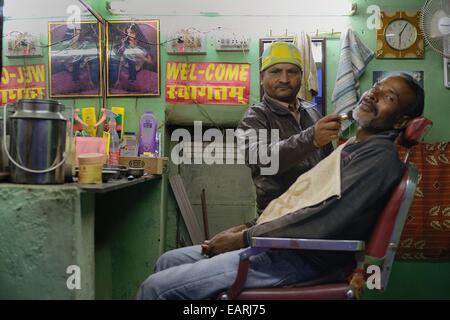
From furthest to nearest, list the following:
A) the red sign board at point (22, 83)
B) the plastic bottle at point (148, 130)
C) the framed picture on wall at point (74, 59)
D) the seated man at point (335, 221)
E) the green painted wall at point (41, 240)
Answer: the plastic bottle at point (148, 130) → the framed picture on wall at point (74, 59) → the red sign board at point (22, 83) → the seated man at point (335, 221) → the green painted wall at point (41, 240)

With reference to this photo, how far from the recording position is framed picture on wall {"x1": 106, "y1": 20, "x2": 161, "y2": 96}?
1664 millimetres

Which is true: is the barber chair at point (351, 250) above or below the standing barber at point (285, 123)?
below

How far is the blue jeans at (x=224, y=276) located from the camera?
116cm

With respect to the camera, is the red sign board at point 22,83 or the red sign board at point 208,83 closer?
the red sign board at point 22,83

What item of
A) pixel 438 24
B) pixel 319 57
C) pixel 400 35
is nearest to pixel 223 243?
pixel 319 57

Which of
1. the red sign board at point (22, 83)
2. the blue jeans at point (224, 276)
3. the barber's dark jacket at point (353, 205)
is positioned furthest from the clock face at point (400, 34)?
the red sign board at point (22, 83)

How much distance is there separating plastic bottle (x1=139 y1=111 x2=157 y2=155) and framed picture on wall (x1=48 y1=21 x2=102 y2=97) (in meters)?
0.27

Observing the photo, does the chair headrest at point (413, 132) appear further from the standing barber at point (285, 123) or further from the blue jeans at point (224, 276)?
the blue jeans at point (224, 276)

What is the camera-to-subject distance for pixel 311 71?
1549 mm

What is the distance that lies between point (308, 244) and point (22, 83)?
120 centimetres

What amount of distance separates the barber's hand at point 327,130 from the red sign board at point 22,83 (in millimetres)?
1102

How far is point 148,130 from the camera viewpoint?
67.1 inches

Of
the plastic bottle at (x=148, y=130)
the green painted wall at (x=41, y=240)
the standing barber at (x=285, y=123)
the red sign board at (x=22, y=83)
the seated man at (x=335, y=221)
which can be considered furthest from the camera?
the plastic bottle at (x=148, y=130)

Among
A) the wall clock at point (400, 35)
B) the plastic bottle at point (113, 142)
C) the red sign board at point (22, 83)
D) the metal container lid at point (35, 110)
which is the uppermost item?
the wall clock at point (400, 35)
